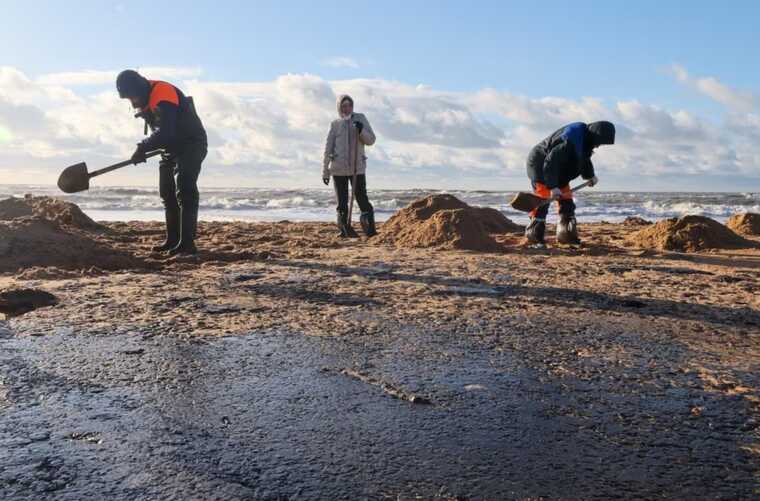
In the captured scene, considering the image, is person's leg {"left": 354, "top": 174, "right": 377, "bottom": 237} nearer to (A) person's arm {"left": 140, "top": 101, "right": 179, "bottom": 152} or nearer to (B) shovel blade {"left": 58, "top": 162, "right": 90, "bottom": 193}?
(A) person's arm {"left": 140, "top": 101, "right": 179, "bottom": 152}

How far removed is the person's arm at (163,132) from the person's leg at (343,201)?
8.24 feet

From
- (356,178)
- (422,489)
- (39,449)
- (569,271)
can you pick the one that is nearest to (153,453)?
(39,449)

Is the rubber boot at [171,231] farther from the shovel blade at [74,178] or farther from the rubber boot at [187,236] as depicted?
the shovel blade at [74,178]

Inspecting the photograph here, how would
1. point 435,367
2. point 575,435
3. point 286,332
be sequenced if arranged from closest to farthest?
1. point 575,435
2. point 435,367
3. point 286,332

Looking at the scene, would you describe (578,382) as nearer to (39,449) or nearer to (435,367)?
(435,367)

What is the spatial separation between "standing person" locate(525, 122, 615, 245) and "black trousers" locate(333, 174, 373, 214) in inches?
75.7

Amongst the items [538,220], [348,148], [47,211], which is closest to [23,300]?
[348,148]

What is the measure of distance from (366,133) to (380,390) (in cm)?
549

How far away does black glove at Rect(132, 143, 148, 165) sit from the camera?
17.8 ft

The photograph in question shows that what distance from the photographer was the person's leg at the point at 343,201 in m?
7.67

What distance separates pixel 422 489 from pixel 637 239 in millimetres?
Answer: 6707

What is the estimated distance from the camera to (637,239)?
24.7 feet

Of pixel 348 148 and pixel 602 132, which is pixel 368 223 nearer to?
pixel 348 148

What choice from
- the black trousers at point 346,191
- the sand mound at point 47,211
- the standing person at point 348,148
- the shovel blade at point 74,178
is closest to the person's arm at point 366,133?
the standing person at point 348,148
